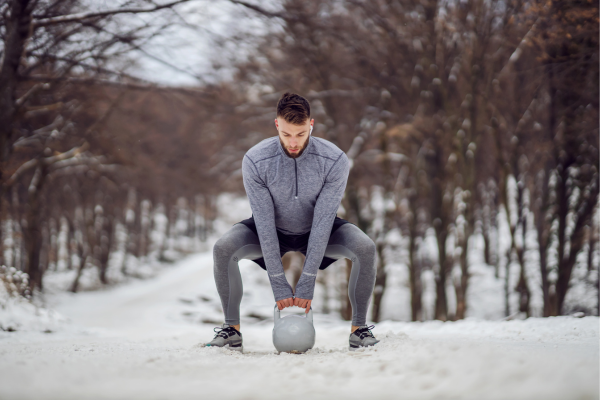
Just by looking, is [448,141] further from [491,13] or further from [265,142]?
[265,142]

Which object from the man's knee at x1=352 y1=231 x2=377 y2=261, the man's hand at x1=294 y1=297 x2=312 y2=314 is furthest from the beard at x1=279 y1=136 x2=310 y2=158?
the man's hand at x1=294 y1=297 x2=312 y2=314

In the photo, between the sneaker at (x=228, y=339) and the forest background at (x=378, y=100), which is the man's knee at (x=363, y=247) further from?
the forest background at (x=378, y=100)

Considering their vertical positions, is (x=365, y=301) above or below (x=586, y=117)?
below

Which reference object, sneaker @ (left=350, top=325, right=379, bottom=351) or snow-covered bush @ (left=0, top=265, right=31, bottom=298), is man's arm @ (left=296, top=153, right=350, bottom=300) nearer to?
sneaker @ (left=350, top=325, right=379, bottom=351)

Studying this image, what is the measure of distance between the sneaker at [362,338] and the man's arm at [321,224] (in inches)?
18.9

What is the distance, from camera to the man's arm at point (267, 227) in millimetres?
3352

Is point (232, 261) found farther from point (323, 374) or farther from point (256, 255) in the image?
point (323, 374)

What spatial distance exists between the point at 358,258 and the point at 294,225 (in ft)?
1.79

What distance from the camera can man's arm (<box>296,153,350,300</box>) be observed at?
3.33m

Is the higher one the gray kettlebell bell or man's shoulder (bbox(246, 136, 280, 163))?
man's shoulder (bbox(246, 136, 280, 163))

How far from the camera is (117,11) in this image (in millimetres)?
6102

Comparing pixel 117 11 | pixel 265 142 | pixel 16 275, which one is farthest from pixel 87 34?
pixel 265 142

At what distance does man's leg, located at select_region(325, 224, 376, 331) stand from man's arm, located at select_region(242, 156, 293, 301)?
499 millimetres

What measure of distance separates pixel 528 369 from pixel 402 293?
1775cm
